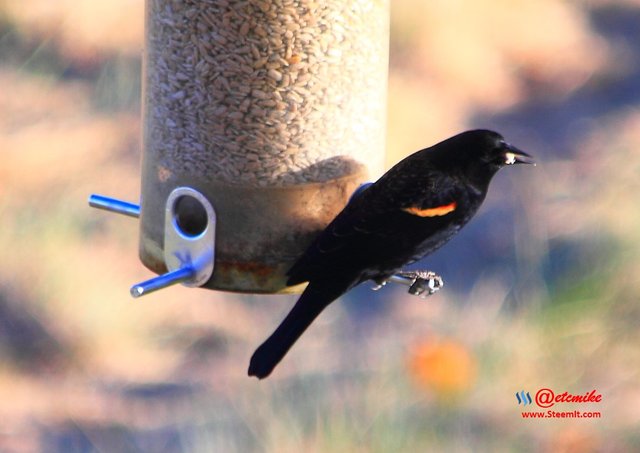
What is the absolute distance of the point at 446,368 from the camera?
6.04 m

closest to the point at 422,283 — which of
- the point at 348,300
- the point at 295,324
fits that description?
the point at 295,324

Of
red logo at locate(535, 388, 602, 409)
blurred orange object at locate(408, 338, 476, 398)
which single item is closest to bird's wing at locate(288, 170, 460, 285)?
blurred orange object at locate(408, 338, 476, 398)

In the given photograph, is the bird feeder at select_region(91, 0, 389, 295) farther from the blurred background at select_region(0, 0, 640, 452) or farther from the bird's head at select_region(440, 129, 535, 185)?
A: the blurred background at select_region(0, 0, 640, 452)

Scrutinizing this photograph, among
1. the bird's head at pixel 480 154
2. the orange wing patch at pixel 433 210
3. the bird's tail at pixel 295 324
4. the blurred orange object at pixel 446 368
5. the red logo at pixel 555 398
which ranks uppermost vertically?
the bird's head at pixel 480 154

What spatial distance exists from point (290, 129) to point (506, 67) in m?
4.81

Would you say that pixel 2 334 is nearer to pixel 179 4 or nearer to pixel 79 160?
pixel 79 160

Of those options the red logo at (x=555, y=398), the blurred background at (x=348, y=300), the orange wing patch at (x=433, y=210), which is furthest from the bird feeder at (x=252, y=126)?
the red logo at (x=555, y=398)

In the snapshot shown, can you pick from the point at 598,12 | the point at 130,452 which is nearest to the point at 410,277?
the point at 130,452

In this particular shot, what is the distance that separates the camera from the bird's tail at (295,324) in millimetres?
3129

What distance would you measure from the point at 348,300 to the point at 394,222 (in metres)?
3.62

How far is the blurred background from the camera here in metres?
6.08

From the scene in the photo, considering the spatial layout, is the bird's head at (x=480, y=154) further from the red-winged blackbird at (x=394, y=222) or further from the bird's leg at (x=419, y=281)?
the bird's leg at (x=419, y=281)

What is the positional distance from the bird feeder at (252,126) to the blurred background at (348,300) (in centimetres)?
232

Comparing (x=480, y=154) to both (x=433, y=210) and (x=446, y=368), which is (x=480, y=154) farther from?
(x=446, y=368)
